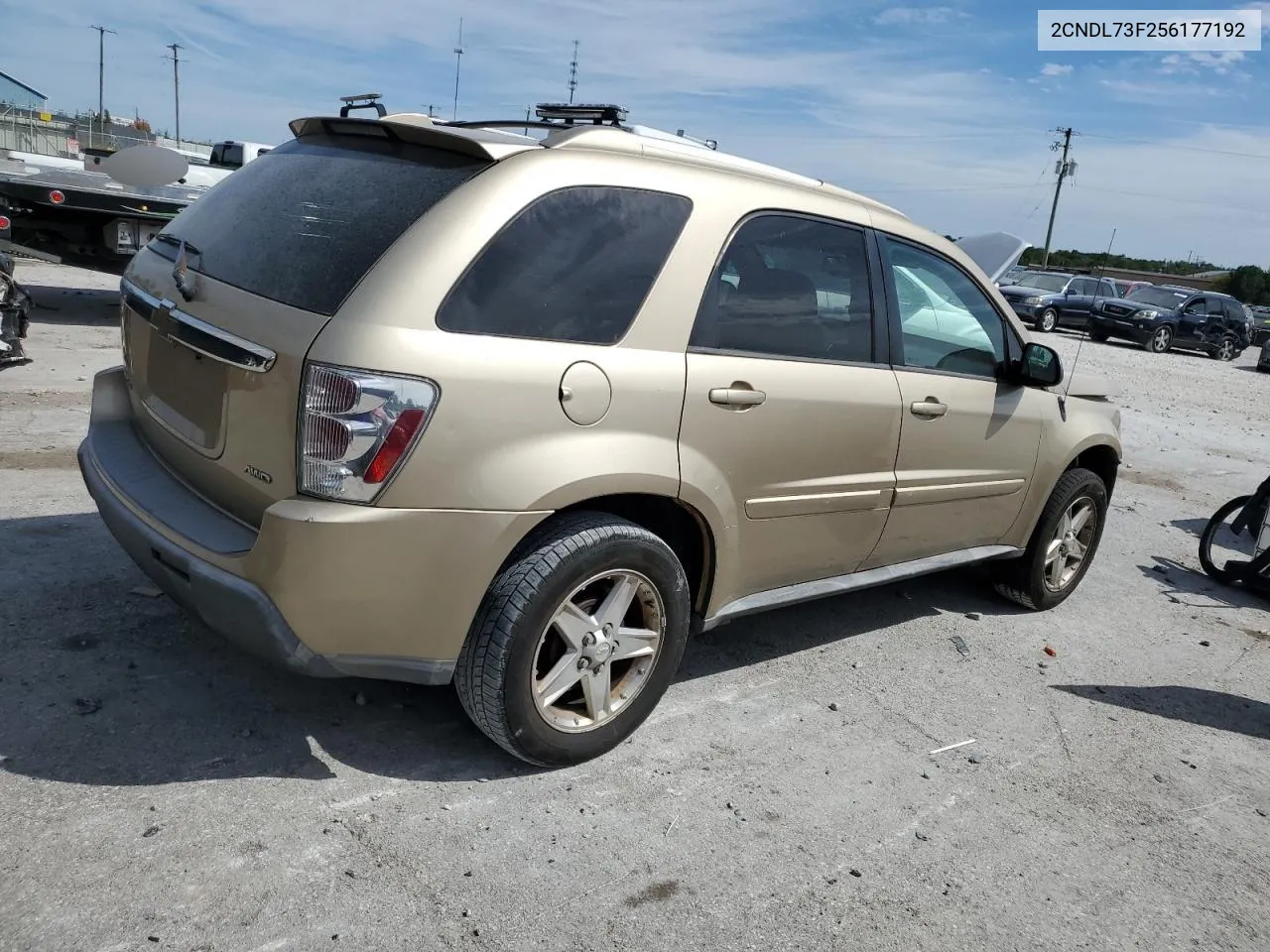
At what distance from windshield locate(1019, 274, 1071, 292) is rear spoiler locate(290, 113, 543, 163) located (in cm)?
2556

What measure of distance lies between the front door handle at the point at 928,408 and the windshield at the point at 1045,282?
79.0 feet

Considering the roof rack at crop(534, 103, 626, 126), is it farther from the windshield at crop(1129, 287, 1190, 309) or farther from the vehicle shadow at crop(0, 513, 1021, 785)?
the windshield at crop(1129, 287, 1190, 309)

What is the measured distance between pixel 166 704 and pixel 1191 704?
409 centimetres

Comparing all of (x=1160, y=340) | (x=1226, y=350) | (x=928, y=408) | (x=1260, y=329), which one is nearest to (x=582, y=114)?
(x=928, y=408)

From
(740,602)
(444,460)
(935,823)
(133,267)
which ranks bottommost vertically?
(935,823)

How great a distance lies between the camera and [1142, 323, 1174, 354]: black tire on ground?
24938 millimetres

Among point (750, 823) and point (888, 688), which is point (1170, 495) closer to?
point (888, 688)

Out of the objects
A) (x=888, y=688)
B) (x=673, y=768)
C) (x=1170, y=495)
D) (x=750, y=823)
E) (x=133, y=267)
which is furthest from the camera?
(x=1170, y=495)

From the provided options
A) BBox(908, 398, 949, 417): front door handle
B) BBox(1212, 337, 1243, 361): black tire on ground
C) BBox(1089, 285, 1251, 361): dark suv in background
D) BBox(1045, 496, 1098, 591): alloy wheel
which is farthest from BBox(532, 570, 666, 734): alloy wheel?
Answer: BBox(1212, 337, 1243, 361): black tire on ground

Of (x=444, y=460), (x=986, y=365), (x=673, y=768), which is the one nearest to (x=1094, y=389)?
(x=986, y=365)

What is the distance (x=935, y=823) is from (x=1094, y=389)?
9.71 feet

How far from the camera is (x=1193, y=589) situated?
611 cm

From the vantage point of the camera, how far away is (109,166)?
8.81 meters

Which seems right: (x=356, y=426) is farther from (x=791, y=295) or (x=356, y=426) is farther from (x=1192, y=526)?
(x=1192, y=526)
